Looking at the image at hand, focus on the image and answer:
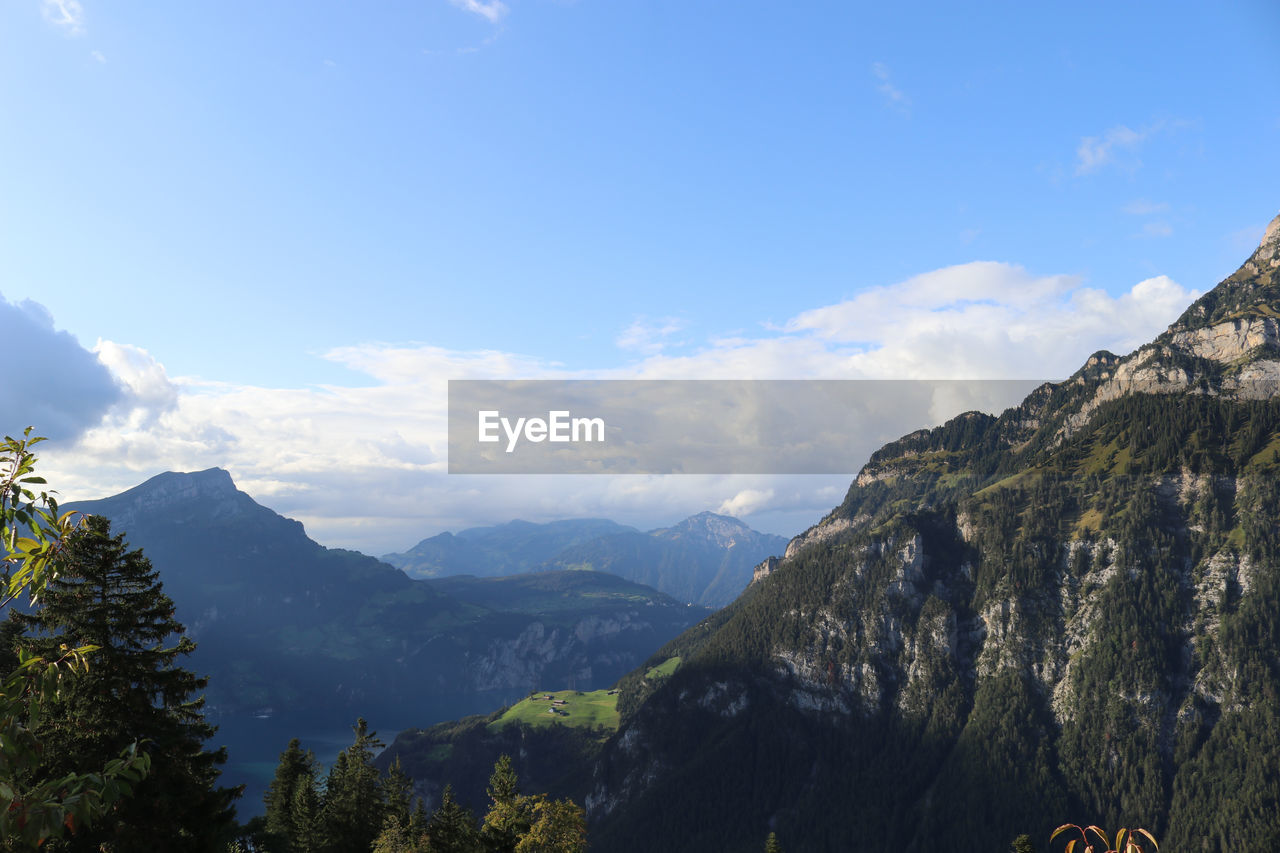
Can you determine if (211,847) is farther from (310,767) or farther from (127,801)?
(310,767)

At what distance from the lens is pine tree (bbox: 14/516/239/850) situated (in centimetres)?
2981

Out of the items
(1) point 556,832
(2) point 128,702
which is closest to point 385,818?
(1) point 556,832

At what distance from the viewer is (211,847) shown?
115ft

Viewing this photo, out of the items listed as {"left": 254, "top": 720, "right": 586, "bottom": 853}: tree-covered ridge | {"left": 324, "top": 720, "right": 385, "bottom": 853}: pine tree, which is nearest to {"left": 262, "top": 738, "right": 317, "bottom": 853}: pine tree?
{"left": 254, "top": 720, "right": 586, "bottom": 853}: tree-covered ridge

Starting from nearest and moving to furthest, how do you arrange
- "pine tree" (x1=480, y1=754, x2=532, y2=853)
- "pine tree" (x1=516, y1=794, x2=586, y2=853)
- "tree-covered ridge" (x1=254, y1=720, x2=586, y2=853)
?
"pine tree" (x1=516, y1=794, x2=586, y2=853) → "tree-covered ridge" (x1=254, y1=720, x2=586, y2=853) → "pine tree" (x1=480, y1=754, x2=532, y2=853)

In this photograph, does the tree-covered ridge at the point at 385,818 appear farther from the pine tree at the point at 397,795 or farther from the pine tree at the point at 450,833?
the pine tree at the point at 397,795

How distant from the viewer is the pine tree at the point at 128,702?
29812mm

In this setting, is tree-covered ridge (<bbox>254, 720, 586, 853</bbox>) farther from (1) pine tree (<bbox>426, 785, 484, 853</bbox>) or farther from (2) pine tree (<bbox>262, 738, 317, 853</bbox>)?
(2) pine tree (<bbox>262, 738, 317, 853</bbox>)

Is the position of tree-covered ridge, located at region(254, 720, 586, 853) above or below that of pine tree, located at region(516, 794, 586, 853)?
below

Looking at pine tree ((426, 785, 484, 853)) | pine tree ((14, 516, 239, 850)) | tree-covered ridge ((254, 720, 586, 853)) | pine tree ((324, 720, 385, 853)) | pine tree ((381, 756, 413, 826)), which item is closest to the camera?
pine tree ((14, 516, 239, 850))

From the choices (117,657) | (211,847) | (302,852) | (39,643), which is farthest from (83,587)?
(302,852)

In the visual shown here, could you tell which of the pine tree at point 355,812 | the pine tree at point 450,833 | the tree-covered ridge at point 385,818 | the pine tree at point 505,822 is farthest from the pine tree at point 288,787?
the pine tree at point 505,822

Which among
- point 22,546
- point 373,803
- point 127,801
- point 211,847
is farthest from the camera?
point 373,803

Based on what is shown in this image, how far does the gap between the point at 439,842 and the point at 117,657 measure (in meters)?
40.2
